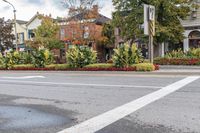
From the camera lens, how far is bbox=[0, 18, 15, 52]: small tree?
5453 cm

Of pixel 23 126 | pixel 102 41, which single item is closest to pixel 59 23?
pixel 102 41

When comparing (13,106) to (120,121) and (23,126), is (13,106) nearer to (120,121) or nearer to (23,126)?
(23,126)

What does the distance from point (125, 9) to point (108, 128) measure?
25.3m

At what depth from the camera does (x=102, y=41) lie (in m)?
45.3

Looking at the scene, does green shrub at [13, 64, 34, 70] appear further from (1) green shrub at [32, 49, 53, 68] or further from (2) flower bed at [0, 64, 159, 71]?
(1) green shrub at [32, 49, 53, 68]

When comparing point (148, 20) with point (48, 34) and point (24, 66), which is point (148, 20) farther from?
point (48, 34)

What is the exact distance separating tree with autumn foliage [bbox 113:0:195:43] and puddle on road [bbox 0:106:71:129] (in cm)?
2137

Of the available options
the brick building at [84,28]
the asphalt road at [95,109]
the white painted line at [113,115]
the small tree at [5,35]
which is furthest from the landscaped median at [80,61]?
the small tree at [5,35]

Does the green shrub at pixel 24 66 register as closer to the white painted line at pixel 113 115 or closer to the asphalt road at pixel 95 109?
the asphalt road at pixel 95 109

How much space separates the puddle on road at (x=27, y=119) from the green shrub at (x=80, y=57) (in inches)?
591

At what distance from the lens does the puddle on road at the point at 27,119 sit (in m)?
7.42

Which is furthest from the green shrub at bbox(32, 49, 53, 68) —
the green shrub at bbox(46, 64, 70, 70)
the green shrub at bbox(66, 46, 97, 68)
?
the green shrub at bbox(66, 46, 97, 68)

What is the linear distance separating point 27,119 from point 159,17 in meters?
24.1

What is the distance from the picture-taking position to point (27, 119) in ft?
26.3
